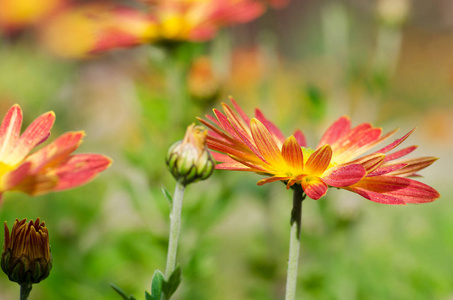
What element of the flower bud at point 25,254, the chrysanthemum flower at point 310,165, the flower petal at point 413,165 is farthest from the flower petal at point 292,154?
the flower bud at point 25,254

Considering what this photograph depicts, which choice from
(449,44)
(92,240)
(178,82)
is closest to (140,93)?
(178,82)

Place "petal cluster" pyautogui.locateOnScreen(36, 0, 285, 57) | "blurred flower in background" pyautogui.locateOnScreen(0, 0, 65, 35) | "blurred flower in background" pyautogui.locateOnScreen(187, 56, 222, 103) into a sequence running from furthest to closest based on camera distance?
1. "blurred flower in background" pyautogui.locateOnScreen(0, 0, 65, 35)
2. "blurred flower in background" pyautogui.locateOnScreen(187, 56, 222, 103)
3. "petal cluster" pyautogui.locateOnScreen(36, 0, 285, 57)

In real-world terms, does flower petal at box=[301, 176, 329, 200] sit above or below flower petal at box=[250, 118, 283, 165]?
below

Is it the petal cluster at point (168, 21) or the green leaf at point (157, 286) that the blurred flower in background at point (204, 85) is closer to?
the petal cluster at point (168, 21)

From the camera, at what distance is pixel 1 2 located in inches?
90.6

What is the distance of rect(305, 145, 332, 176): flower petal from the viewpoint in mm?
583

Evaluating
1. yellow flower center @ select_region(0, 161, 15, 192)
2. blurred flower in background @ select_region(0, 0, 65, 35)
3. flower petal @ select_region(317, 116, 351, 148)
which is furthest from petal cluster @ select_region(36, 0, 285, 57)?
blurred flower in background @ select_region(0, 0, 65, 35)

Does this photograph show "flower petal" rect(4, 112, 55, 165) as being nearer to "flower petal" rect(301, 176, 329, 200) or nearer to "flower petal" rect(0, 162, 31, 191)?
"flower petal" rect(0, 162, 31, 191)

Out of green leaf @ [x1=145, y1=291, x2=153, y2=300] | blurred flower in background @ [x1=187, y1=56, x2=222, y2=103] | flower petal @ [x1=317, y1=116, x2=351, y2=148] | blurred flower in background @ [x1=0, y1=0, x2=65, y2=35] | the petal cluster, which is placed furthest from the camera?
blurred flower in background @ [x1=0, y1=0, x2=65, y2=35]

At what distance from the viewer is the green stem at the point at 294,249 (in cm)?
52

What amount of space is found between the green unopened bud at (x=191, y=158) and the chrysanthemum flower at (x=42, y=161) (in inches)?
3.1

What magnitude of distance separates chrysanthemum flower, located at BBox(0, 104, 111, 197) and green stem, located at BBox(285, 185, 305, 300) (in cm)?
20

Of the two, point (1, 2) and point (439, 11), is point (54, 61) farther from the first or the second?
point (439, 11)

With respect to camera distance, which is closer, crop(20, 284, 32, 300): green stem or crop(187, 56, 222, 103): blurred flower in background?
crop(20, 284, 32, 300): green stem
